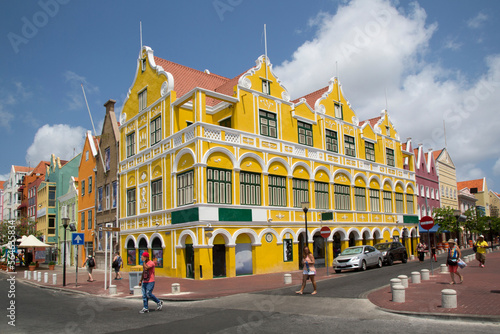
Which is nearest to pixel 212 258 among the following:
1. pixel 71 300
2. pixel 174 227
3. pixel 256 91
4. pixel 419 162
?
pixel 174 227

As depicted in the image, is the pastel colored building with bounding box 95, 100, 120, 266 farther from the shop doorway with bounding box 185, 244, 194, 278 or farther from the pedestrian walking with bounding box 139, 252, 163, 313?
the pedestrian walking with bounding box 139, 252, 163, 313

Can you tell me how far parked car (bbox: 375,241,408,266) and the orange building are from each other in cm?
2659

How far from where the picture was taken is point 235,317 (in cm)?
1102

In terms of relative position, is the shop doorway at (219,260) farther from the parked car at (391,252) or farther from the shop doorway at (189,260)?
the parked car at (391,252)

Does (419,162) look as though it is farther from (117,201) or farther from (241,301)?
(241,301)

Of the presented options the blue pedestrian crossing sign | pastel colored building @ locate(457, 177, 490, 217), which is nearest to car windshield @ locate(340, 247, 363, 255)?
the blue pedestrian crossing sign

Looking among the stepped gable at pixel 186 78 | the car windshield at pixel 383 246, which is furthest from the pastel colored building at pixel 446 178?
the stepped gable at pixel 186 78

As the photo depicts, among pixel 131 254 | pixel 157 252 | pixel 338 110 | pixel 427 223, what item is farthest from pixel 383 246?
pixel 131 254

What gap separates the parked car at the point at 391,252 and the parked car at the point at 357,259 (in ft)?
6.46

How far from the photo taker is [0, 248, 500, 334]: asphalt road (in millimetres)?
9336

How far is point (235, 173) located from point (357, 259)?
8.94m

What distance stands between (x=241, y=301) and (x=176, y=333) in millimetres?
5424

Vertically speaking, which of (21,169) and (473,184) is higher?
(21,169)

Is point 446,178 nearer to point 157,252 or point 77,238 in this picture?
point 157,252
